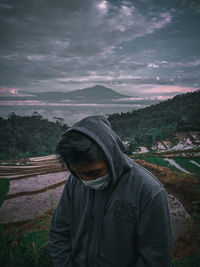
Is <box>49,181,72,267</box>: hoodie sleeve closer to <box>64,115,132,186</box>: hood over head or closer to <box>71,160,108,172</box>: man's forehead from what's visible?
<box>71,160,108,172</box>: man's forehead

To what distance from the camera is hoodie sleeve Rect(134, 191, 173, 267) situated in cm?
99

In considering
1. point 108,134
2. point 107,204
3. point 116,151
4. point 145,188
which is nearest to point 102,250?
point 107,204

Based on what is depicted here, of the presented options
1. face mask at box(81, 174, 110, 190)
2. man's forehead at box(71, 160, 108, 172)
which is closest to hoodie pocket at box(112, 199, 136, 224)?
face mask at box(81, 174, 110, 190)

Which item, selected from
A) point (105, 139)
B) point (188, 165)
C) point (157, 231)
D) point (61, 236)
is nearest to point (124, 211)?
point (157, 231)

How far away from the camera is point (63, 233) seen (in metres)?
1.40

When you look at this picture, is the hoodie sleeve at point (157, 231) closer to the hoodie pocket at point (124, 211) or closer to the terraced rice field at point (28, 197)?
the hoodie pocket at point (124, 211)

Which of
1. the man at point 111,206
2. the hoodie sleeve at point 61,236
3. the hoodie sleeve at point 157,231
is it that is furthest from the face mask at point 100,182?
the hoodie sleeve at point 61,236

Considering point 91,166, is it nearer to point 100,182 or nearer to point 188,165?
point 100,182

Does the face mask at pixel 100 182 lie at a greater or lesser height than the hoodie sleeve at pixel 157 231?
greater

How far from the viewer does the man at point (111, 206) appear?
997 millimetres

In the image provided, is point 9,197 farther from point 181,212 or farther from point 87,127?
point 87,127

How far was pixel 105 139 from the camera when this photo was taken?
1.00 m

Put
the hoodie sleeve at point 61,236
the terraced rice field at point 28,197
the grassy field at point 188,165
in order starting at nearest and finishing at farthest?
1. the hoodie sleeve at point 61,236
2. the terraced rice field at point 28,197
3. the grassy field at point 188,165

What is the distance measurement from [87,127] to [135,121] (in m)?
34.9
